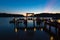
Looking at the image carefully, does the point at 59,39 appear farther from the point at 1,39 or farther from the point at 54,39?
the point at 1,39

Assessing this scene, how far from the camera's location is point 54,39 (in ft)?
40.1

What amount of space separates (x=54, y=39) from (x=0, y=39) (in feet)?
20.2

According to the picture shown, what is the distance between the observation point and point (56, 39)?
40.2 feet

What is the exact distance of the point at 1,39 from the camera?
501 inches

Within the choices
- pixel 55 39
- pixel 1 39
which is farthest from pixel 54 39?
pixel 1 39

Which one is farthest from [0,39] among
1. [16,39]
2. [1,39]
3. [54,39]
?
[54,39]

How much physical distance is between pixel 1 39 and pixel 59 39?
260 inches

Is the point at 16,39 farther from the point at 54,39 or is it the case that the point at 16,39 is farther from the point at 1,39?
the point at 54,39

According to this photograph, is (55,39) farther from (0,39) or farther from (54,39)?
(0,39)

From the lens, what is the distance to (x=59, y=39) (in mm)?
12195

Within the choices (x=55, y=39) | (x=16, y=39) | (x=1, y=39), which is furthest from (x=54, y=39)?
(x=1, y=39)

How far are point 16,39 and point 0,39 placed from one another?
6.11 feet

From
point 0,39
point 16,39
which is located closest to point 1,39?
point 0,39

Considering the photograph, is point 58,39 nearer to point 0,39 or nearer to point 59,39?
point 59,39
